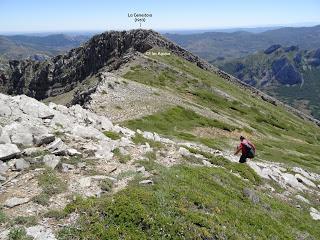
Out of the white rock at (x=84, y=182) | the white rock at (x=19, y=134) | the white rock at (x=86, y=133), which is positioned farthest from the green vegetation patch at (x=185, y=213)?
the white rock at (x=19, y=134)

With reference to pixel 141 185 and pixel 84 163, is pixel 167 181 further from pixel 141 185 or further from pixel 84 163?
pixel 84 163

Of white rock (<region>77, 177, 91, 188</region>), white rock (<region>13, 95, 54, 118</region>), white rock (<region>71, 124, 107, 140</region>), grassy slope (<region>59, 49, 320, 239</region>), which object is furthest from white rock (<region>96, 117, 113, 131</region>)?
white rock (<region>77, 177, 91, 188</region>)

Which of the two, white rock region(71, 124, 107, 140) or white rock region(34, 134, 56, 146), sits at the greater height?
white rock region(34, 134, 56, 146)

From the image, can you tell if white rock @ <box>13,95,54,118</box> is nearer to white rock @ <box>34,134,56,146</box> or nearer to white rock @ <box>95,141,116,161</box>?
white rock @ <box>34,134,56,146</box>

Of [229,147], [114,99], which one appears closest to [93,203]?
[229,147]

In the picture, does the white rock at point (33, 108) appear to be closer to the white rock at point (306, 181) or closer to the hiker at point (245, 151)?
the hiker at point (245, 151)
